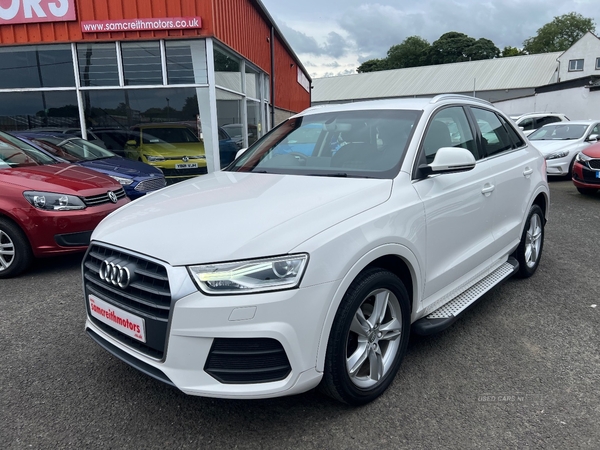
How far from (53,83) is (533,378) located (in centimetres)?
1122

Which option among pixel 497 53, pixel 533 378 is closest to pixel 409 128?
pixel 533 378

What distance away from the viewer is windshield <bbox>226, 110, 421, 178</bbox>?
2.97 meters

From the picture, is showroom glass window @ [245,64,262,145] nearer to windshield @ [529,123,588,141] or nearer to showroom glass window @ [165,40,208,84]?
showroom glass window @ [165,40,208,84]

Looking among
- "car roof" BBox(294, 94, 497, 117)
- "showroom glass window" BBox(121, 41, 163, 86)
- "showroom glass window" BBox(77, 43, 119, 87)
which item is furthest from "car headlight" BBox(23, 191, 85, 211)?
"showroom glass window" BBox(77, 43, 119, 87)

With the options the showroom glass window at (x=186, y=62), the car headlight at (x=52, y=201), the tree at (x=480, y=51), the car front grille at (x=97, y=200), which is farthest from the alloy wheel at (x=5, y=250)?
the tree at (x=480, y=51)

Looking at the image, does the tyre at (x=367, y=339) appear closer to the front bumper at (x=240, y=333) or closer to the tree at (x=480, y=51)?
the front bumper at (x=240, y=333)

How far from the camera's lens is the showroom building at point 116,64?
31.5 ft

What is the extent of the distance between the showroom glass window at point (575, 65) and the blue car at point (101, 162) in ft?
175

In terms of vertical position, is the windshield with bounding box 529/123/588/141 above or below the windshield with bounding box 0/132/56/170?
below

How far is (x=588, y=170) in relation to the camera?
874cm

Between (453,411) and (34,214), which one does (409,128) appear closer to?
(453,411)

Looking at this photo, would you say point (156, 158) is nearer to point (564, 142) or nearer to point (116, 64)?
point (116, 64)

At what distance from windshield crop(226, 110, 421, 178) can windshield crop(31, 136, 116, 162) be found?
4575 mm

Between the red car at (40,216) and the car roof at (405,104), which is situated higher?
the car roof at (405,104)
